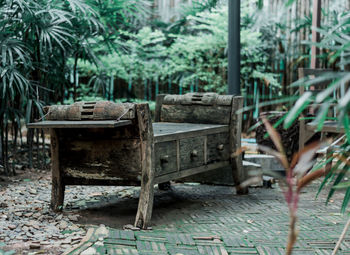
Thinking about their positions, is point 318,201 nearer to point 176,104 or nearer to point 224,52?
point 176,104

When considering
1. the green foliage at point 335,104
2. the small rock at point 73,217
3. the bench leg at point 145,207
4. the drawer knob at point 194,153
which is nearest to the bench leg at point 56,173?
the small rock at point 73,217

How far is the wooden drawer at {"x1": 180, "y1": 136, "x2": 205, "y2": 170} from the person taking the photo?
13.5 feet

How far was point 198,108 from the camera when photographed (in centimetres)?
495

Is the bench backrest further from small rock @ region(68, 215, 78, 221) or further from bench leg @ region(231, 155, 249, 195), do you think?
small rock @ region(68, 215, 78, 221)

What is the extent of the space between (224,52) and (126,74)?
1859mm

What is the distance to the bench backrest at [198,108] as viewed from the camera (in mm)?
4812

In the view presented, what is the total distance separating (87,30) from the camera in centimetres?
638

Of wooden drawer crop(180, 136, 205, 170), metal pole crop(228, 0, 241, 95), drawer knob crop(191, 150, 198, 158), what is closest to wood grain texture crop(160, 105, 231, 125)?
wooden drawer crop(180, 136, 205, 170)

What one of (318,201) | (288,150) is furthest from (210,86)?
(318,201)

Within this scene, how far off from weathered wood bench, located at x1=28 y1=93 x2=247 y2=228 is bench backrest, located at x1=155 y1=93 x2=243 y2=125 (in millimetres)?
222

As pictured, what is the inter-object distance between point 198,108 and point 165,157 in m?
1.20

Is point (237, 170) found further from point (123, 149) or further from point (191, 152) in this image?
point (123, 149)

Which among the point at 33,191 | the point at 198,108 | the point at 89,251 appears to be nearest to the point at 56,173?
the point at 33,191

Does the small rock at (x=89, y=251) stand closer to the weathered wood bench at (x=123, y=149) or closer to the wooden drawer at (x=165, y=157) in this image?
the weathered wood bench at (x=123, y=149)
